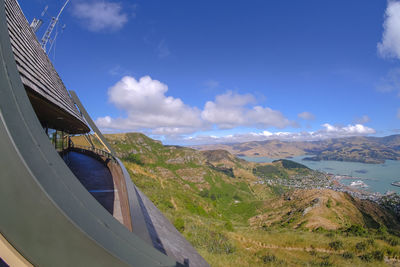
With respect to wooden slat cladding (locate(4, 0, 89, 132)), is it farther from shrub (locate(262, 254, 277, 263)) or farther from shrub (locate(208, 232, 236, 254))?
shrub (locate(262, 254, 277, 263))

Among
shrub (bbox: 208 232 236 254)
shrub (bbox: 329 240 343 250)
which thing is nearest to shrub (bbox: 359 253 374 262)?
shrub (bbox: 329 240 343 250)

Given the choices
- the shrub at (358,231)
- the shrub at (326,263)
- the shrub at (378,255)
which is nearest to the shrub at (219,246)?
the shrub at (326,263)

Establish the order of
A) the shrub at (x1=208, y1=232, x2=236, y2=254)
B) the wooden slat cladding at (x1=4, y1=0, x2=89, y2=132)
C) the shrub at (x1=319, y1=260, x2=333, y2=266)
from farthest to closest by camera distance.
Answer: the shrub at (x1=208, y1=232, x2=236, y2=254), the shrub at (x1=319, y1=260, x2=333, y2=266), the wooden slat cladding at (x1=4, y1=0, x2=89, y2=132)

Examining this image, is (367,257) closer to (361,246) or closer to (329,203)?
(361,246)

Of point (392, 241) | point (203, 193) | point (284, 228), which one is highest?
point (392, 241)

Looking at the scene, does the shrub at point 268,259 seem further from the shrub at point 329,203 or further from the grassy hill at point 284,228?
the shrub at point 329,203

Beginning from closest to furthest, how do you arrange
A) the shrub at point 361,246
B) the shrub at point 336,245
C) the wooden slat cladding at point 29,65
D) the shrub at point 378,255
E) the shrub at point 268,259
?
the wooden slat cladding at point 29,65 → the shrub at point 268,259 → the shrub at point 378,255 → the shrub at point 361,246 → the shrub at point 336,245

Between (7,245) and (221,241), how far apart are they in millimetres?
12008

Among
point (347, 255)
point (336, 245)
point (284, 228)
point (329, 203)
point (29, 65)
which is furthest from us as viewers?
point (329, 203)

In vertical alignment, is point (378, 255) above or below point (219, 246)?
below

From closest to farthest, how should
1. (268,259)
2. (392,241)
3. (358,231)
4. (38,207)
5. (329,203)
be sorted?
(38,207), (268,259), (392,241), (358,231), (329,203)

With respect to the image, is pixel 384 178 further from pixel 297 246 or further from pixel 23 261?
pixel 23 261

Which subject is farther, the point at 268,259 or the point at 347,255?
the point at 347,255

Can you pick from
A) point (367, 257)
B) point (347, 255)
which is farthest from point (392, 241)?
point (347, 255)
